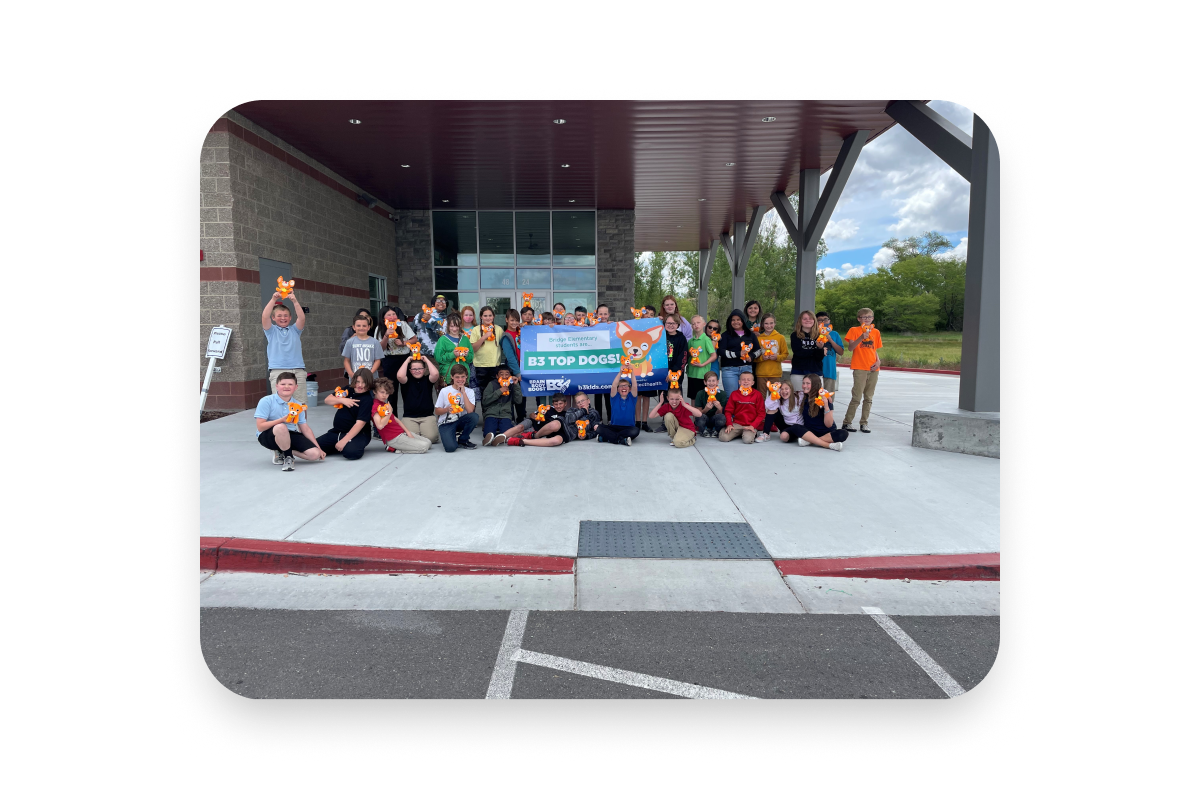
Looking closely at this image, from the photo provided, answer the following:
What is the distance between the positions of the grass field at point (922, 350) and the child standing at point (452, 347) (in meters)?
21.1

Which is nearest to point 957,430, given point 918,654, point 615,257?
point 918,654

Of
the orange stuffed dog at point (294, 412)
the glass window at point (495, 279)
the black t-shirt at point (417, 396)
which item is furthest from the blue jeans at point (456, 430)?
the glass window at point (495, 279)

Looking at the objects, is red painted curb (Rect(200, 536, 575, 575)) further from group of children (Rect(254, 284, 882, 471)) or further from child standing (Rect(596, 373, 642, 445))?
child standing (Rect(596, 373, 642, 445))

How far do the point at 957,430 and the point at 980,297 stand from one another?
167cm

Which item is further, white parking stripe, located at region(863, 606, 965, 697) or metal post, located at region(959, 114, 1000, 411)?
metal post, located at region(959, 114, 1000, 411)

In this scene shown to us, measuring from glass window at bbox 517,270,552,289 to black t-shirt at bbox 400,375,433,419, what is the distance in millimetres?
11713

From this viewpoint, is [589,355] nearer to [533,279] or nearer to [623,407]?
[623,407]

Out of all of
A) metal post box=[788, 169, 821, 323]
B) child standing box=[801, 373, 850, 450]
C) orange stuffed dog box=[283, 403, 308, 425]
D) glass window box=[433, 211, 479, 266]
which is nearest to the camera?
orange stuffed dog box=[283, 403, 308, 425]

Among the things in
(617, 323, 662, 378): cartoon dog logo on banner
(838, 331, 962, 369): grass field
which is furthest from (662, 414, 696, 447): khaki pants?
(838, 331, 962, 369): grass field

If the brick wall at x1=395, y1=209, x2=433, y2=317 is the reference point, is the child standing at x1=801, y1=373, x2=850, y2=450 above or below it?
below

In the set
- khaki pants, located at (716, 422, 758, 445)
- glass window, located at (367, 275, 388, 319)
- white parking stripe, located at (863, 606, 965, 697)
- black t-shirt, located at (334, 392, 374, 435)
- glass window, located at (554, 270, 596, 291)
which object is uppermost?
glass window, located at (554, 270, 596, 291)

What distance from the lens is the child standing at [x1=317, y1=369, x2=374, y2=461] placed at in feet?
22.8

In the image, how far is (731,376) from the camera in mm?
9031

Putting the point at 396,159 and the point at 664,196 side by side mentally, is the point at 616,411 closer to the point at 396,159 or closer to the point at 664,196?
the point at 396,159
